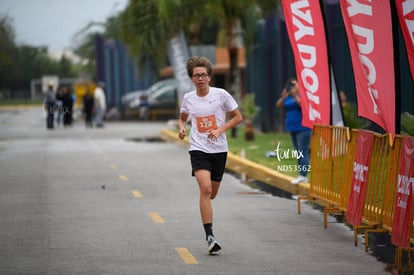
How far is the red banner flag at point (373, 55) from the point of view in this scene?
389 inches

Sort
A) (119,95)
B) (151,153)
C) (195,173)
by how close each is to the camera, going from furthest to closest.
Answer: (119,95) → (151,153) → (195,173)

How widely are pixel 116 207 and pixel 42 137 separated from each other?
21453 mm

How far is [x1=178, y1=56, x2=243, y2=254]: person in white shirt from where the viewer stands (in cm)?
959

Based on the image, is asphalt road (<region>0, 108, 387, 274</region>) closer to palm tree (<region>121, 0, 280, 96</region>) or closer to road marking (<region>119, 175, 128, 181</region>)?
road marking (<region>119, 175, 128, 181</region>)

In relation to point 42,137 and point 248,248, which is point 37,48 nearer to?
point 42,137

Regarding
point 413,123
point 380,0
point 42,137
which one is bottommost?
point 42,137

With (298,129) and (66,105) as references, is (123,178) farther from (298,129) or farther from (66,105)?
(66,105)

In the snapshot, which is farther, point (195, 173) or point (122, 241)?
point (122, 241)

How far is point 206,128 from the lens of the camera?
9688mm

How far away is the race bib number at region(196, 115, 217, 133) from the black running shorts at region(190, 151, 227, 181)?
23 cm

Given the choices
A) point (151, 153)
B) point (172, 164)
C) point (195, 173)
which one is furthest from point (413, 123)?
point (151, 153)

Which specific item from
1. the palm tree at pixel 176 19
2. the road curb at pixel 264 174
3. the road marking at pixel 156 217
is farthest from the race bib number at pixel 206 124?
the palm tree at pixel 176 19

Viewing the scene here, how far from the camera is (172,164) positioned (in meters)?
21.8

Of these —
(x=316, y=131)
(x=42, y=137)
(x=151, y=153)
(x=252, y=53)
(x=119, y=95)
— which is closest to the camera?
(x=316, y=131)
